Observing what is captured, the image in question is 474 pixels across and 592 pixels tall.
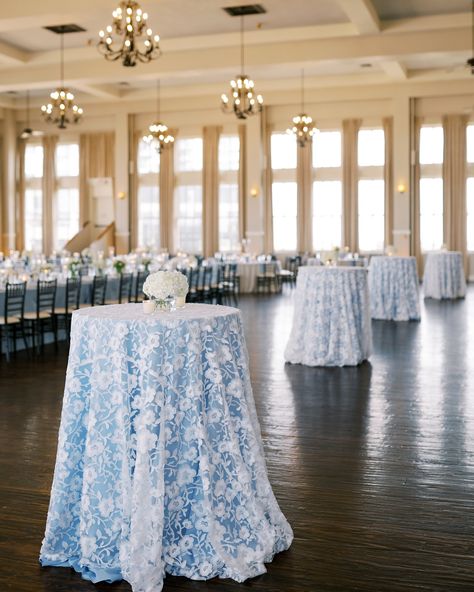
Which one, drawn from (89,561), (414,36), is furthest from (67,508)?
(414,36)

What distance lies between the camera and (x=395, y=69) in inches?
698

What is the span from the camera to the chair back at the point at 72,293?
9516 mm

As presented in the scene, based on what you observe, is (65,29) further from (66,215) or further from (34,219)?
(34,219)

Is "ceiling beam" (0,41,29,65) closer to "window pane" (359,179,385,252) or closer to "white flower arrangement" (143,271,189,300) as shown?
"window pane" (359,179,385,252)

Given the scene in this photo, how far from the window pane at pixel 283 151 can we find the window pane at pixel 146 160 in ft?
11.2

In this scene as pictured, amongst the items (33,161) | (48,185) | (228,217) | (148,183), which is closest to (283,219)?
(228,217)

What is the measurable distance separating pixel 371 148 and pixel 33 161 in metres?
10.1

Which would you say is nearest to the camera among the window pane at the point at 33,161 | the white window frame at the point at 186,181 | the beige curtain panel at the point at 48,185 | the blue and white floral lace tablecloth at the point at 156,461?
the blue and white floral lace tablecloth at the point at 156,461

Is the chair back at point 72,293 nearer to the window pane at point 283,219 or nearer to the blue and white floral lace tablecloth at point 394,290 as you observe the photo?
the blue and white floral lace tablecloth at point 394,290

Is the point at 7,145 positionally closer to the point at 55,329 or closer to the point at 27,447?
the point at 55,329

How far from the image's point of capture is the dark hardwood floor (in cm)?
297

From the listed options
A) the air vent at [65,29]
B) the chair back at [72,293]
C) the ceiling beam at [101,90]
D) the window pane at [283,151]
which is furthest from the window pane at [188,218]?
the chair back at [72,293]

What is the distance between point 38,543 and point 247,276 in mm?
14700

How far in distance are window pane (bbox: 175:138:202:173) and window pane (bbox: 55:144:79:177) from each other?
324cm
